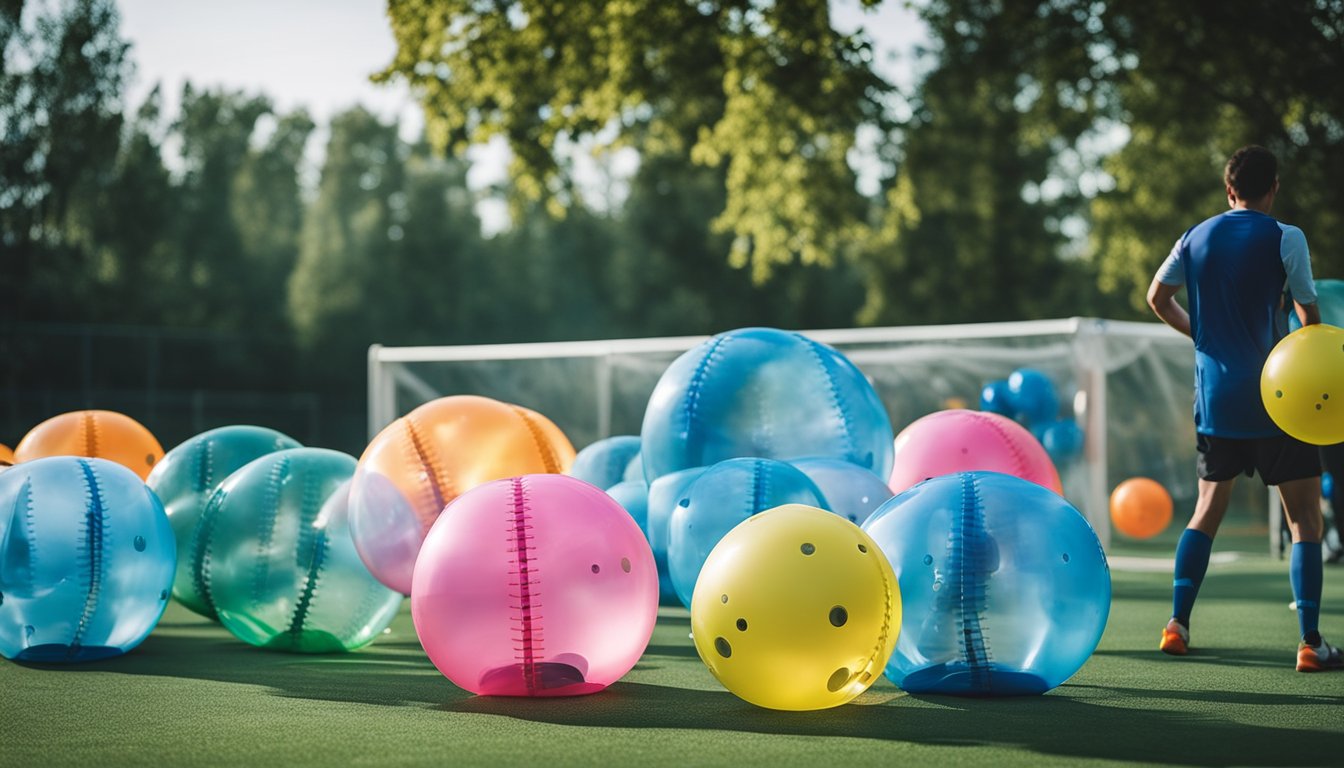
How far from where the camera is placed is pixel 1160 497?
48.2 ft

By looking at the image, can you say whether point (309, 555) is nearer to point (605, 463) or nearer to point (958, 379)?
point (605, 463)

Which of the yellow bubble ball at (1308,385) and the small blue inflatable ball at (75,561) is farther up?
the yellow bubble ball at (1308,385)

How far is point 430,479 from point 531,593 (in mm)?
2321

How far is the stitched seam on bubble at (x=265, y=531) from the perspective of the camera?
698cm

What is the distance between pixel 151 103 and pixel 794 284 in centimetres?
2192

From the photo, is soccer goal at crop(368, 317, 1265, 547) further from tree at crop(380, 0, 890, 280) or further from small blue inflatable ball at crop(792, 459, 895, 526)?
small blue inflatable ball at crop(792, 459, 895, 526)

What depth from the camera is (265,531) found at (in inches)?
277

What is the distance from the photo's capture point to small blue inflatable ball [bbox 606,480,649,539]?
28.2 feet

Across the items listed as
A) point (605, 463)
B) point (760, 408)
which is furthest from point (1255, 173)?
point (605, 463)

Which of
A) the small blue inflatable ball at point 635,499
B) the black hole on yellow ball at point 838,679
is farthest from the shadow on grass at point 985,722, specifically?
the small blue inflatable ball at point 635,499

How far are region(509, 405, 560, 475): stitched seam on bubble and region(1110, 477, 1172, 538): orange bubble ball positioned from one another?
27.4 ft

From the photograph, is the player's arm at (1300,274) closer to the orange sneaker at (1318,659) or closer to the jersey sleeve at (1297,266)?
the jersey sleeve at (1297,266)

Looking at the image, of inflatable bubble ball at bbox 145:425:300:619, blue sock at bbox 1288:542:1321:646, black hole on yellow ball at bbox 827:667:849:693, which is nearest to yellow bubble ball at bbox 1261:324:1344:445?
blue sock at bbox 1288:542:1321:646

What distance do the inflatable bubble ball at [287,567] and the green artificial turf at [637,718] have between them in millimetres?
165
